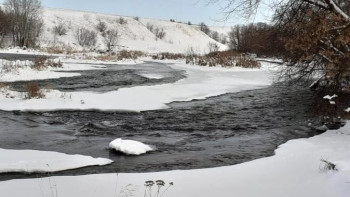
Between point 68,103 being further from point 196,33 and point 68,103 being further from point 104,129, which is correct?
point 196,33

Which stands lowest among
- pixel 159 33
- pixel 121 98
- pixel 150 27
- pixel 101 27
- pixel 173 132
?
pixel 173 132

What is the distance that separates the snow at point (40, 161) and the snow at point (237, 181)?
0.68 meters

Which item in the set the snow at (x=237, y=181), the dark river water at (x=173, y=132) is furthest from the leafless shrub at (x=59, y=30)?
the snow at (x=237, y=181)

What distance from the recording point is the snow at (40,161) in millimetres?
6523

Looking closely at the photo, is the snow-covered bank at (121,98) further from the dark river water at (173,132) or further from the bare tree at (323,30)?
the bare tree at (323,30)

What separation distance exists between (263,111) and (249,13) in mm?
4861

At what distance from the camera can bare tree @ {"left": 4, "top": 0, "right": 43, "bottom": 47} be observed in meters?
65.4

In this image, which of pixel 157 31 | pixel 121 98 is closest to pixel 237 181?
pixel 121 98

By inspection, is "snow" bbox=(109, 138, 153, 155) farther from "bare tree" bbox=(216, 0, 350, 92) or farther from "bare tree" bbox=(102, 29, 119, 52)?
"bare tree" bbox=(102, 29, 119, 52)

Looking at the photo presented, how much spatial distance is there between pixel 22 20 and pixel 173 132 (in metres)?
63.0

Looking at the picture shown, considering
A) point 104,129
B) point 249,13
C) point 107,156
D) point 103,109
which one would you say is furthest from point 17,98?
point 249,13

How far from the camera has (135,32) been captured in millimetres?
107688

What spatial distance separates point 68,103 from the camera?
523 inches

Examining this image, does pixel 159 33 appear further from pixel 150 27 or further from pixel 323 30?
pixel 323 30
